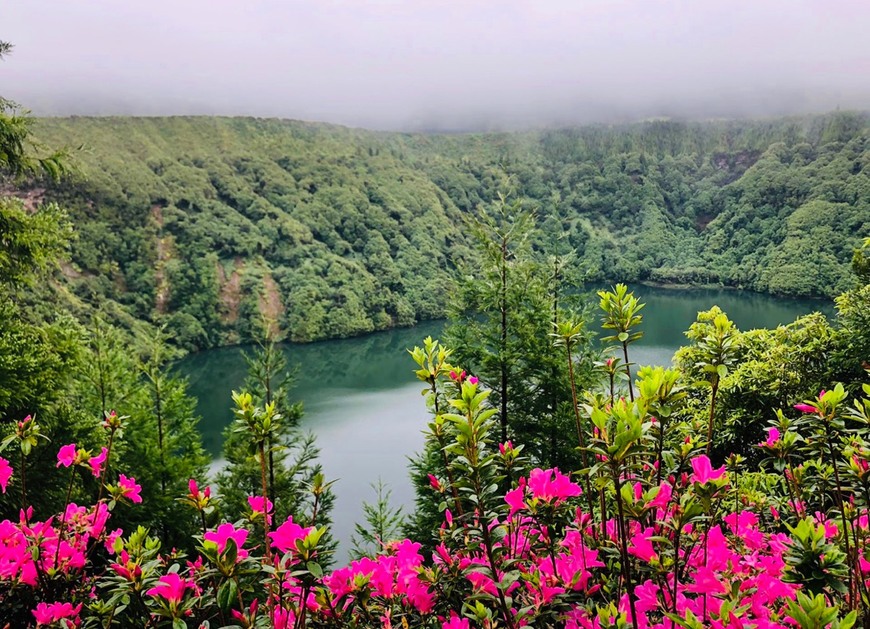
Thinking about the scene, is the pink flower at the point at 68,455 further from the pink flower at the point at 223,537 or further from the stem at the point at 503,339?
the stem at the point at 503,339

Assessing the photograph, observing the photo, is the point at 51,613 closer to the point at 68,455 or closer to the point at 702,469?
the point at 68,455

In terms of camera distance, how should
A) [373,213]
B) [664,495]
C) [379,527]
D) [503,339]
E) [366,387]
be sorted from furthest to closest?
[373,213] → [366,387] → [379,527] → [503,339] → [664,495]

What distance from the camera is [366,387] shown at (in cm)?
3391

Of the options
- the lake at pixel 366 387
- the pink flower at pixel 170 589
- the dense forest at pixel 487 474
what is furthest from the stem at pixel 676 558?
the lake at pixel 366 387

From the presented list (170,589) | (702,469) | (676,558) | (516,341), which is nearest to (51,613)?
(170,589)

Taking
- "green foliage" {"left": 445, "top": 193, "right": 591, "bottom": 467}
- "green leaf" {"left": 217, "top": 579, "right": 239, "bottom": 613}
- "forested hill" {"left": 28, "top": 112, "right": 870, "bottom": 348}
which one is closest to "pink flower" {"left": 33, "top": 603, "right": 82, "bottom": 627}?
"green leaf" {"left": 217, "top": 579, "right": 239, "bottom": 613}

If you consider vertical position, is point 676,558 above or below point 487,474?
below

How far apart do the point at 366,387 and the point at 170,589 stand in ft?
108

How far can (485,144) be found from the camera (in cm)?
12000

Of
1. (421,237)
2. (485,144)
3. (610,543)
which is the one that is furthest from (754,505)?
(485,144)

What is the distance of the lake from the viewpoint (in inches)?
773

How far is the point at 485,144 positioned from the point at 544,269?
386ft

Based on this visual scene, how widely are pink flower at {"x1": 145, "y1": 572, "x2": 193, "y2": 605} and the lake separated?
9357 mm

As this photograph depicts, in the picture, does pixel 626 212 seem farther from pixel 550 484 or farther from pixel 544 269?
pixel 550 484
